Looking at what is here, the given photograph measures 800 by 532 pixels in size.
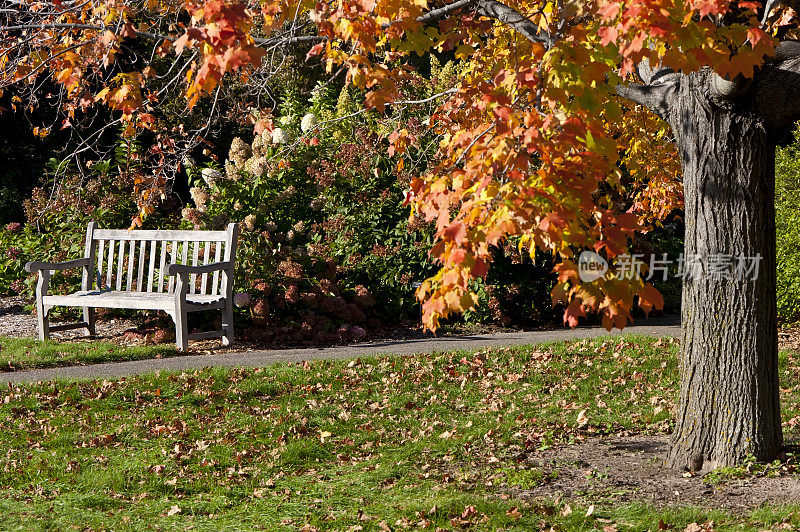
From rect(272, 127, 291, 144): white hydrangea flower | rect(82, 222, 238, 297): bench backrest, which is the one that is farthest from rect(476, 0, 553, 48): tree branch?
rect(272, 127, 291, 144): white hydrangea flower

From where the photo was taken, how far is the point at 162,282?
8594mm

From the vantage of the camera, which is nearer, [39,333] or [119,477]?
[119,477]

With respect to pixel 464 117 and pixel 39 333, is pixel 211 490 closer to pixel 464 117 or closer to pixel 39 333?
pixel 464 117

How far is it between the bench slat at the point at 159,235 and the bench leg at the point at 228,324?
2.21 feet

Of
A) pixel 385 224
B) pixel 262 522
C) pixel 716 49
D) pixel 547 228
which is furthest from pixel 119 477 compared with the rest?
pixel 385 224

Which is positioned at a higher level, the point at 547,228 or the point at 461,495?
the point at 547,228

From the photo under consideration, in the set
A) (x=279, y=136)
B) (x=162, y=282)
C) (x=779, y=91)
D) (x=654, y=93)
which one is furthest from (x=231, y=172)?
(x=779, y=91)

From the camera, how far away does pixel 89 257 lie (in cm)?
922

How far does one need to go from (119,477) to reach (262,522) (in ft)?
3.42

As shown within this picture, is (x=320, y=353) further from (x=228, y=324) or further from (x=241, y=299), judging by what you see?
(x=241, y=299)

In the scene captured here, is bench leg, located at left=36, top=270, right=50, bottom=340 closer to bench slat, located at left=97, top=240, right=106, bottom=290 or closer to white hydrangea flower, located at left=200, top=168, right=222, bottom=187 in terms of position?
bench slat, located at left=97, top=240, right=106, bottom=290

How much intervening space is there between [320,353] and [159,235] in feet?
7.41

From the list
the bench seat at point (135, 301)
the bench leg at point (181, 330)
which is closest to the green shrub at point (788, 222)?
the bench seat at point (135, 301)

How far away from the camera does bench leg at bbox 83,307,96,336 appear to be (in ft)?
29.1
